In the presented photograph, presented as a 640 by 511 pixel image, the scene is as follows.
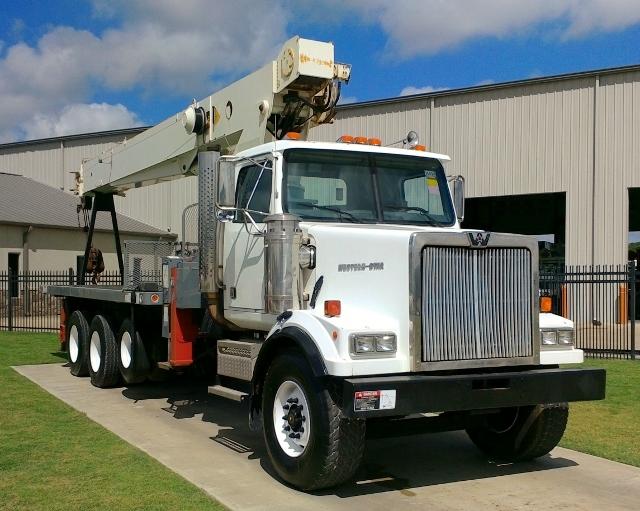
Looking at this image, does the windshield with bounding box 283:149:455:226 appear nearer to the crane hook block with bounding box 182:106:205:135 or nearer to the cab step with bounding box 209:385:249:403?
the cab step with bounding box 209:385:249:403

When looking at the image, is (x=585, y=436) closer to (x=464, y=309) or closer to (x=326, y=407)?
(x=464, y=309)

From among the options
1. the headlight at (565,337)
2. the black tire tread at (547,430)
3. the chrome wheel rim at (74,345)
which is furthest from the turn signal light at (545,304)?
the chrome wheel rim at (74,345)

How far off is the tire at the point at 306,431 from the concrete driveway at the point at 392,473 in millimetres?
205

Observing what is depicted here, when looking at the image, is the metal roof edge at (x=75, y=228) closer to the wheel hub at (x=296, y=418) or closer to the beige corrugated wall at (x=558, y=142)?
the beige corrugated wall at (x=558, y=142)

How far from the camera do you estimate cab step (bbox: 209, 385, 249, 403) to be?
696 centimetres

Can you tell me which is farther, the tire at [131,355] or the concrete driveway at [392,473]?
→ the tire at [131,355]

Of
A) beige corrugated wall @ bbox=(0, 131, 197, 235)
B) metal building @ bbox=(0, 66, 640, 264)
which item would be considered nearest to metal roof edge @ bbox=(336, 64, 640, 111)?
metal building @ bbox=(0, 66, 640, 264)

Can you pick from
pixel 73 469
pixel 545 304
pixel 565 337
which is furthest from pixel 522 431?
pixel 73 469

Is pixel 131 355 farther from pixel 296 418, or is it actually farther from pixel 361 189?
pixel 296 418

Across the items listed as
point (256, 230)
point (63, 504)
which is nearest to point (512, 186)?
point (256, 230)

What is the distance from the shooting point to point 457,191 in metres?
7.62

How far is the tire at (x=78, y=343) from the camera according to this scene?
38.8 ft

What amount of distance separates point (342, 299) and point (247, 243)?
148 cm

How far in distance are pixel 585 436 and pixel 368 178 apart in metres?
3.63
